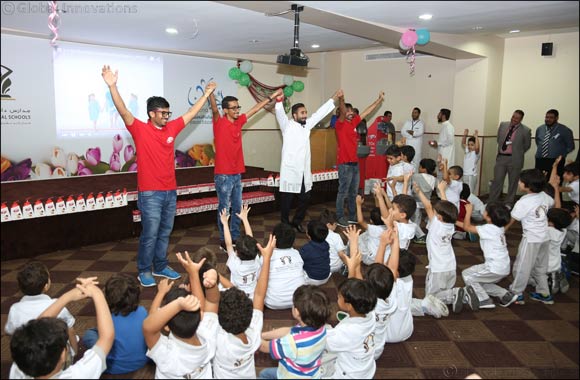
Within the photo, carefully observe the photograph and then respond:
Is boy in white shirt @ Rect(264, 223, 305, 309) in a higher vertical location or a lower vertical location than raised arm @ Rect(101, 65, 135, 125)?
lower

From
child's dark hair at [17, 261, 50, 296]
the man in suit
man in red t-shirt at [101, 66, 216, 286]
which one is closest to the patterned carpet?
child's dark hair at [17, 261, 50, 296]

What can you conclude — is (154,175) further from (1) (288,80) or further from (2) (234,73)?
(1) (288,80)

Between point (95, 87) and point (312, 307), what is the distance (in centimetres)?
478

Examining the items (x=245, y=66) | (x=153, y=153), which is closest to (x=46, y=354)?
(x=153, y=153)

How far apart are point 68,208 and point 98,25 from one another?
180cm

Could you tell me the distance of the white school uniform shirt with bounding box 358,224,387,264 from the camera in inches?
140

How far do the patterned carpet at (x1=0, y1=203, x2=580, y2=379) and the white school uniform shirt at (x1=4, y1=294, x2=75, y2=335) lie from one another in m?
0.04

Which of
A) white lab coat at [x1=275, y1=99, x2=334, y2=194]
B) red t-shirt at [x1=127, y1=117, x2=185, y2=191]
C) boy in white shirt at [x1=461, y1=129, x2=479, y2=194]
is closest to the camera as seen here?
red t-shirt at [x1=127, y1=117, x2=185, y2=191]

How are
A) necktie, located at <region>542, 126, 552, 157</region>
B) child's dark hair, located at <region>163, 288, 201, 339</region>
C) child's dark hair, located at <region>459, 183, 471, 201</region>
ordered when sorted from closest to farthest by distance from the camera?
child's dark hair, located at <region>163, 288, 201, 339</region>, child's dark hair, located at <region>459, 183, 471, 201</region>, necktie, located at <region>542, 126, 552, 157</region>

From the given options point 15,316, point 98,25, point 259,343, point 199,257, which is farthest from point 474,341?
point 98,25

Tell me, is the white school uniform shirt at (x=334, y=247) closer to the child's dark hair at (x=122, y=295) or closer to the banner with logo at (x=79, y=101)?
the child's dark hair at (x=122, y=295)

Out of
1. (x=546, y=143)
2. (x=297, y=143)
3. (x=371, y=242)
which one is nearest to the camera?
(x=371, y=242)

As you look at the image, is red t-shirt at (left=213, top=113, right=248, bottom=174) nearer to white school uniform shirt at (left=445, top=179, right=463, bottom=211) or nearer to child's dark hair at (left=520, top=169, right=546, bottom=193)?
white school uniform shirt at (left=445, top=179, right=463, bottom=211)

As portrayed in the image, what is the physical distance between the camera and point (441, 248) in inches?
123
